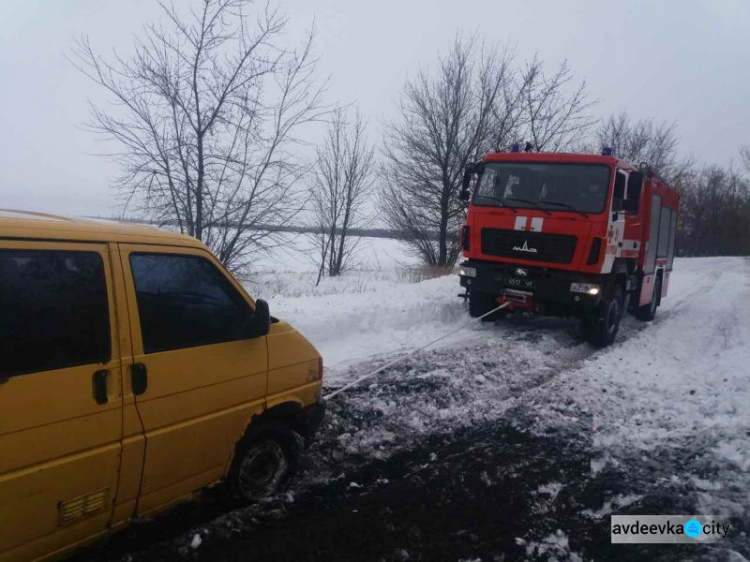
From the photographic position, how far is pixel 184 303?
337 centimetres

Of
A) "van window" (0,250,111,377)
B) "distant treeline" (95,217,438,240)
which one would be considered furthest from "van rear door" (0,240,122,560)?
"distant treeline" (95,217,438,240)

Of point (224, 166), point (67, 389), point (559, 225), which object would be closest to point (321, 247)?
point (224, 166)

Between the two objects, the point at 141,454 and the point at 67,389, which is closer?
the point at 67,389

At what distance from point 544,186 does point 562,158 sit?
1.89 feet

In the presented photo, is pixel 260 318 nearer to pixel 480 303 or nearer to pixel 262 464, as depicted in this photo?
pixel 262 464

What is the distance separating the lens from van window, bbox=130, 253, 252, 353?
3.10 metres

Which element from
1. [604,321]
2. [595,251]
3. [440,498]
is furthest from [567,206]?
[440,498]

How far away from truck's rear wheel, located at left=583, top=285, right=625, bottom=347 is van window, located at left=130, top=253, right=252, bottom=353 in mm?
7023

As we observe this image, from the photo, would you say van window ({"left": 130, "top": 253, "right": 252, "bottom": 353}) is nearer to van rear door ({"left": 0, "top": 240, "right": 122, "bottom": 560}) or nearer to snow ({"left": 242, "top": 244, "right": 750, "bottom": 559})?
van rear door ({"left": 0, "top": 240, "right": 122, "bottom": 560})

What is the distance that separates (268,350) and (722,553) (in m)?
3.26

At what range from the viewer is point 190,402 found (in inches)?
129

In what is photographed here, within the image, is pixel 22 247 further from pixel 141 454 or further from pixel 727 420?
pixel 727 420

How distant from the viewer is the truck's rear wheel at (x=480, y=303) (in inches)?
401

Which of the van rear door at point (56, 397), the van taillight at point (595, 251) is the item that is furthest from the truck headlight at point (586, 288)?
the van rear door at point (56, 397)
